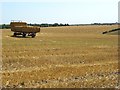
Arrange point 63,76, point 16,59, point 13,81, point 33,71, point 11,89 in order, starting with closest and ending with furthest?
1. point 11,89
2. point 13,81
3. point 63,76
4. point 33,71
5. point 16,59

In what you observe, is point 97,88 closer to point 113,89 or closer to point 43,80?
point 113,89

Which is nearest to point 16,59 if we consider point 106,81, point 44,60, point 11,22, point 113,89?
point 44,60

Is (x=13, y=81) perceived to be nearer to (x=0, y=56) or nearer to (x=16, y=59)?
(x=16, y=59)

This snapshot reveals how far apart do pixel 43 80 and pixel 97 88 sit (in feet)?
8.10

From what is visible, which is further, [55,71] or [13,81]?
[55,71]

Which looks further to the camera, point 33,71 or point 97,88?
point 33,71

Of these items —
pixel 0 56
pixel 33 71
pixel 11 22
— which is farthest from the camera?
pixel 11 22

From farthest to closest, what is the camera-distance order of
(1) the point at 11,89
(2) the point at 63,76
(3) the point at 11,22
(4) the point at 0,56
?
(3) the point at 11,22 < (4) the point at 0,56 < (2) the point at 63,76 < (1) the point at 11,89

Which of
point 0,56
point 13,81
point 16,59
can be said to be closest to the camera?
point 13,81

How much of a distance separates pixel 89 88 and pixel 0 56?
11.1 metres

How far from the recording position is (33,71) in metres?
15.3

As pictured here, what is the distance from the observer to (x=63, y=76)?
1385cm

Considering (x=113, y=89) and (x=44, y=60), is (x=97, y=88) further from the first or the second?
(x=44, y=60)

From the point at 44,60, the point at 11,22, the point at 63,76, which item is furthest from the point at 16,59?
the point at 11,22
